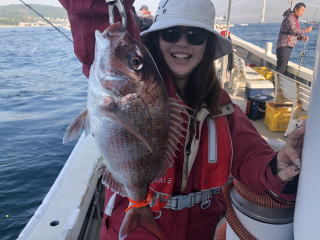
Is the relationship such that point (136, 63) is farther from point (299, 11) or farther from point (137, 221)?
point (299, 11)

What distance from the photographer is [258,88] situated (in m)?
6.13

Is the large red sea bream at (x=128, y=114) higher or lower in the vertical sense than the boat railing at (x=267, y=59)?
higher

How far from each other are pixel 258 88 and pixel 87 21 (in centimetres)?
516

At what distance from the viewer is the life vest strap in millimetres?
1761

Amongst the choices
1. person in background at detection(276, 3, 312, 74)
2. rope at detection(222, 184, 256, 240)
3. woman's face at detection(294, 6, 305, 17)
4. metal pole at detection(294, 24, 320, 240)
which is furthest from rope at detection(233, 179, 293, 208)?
woman's face at detection(294, 6, 305, 17)

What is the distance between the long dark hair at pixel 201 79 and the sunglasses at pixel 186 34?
12cm

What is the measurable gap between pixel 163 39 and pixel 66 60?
20891mm

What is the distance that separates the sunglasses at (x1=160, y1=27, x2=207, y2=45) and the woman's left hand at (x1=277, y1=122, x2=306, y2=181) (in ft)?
2.52

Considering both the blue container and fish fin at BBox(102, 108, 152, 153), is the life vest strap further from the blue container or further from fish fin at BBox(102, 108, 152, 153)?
the blue container

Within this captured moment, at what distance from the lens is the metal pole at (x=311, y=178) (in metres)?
0.87

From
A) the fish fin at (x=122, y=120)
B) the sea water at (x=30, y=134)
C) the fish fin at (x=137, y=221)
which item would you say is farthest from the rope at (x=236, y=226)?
the sea water at (x=30, y=134)

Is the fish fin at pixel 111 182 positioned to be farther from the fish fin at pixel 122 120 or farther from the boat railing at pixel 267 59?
the boat railing at pixel 267 59

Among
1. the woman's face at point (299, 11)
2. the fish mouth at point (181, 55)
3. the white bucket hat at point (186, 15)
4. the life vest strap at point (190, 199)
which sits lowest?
the life vest strap at point (190, 199)

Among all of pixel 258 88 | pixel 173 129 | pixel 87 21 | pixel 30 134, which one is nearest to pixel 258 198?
pixel 173 129
